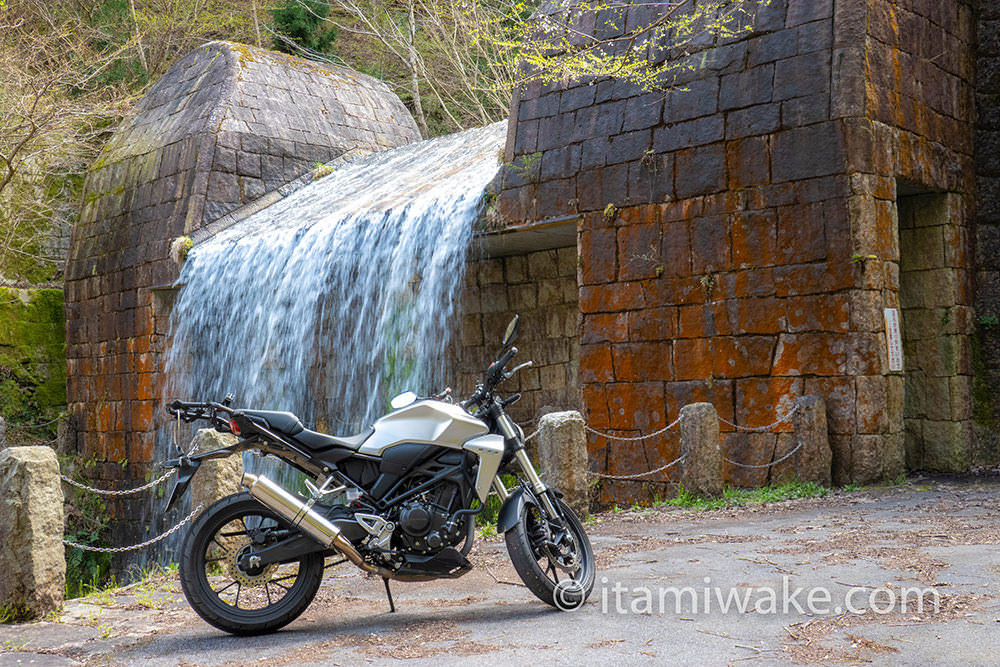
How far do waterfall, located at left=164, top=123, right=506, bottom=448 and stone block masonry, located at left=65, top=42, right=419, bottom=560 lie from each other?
2.05ft

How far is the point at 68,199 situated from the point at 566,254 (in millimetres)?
10346

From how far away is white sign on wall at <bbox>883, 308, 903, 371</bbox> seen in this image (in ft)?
25.0

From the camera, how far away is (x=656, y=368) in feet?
28.2

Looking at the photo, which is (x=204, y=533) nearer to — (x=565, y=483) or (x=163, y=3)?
(x=565, y=483)

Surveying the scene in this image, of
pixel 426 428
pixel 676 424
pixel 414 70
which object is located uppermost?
pixel 414 70

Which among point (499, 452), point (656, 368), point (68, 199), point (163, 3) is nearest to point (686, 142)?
point (656, 368)

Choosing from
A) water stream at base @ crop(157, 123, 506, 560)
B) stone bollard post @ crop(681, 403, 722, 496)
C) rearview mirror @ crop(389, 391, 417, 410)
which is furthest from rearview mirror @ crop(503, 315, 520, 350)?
water stream at base @ crop(157, 123, 506, 560)

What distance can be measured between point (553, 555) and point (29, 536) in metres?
2.51

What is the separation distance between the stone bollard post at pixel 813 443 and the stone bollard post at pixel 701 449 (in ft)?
2.01

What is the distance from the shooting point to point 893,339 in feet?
25.2

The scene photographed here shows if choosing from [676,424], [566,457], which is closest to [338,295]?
[676,424]

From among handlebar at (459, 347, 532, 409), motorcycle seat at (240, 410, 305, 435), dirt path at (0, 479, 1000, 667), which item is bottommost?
dirt path at (0, 479, 1000, 667)

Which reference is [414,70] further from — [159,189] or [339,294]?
[339,294]

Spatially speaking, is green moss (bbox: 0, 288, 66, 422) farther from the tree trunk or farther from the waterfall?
the tree trunk
